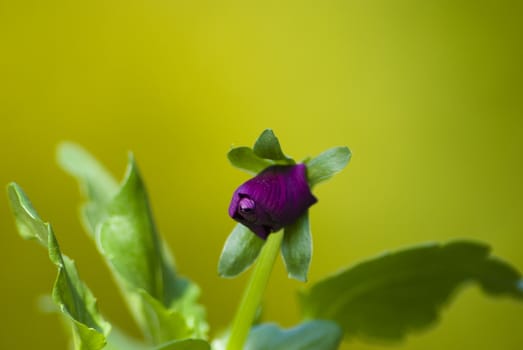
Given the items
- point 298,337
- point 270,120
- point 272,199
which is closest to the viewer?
point 272,199

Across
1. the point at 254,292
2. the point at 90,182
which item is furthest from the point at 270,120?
the point at 254,292

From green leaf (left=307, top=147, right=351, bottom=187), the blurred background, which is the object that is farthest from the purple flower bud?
the blurred background

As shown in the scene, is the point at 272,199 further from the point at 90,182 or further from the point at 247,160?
the point at 90,182

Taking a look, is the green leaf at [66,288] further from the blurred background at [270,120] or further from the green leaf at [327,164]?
the blurred background at [270,120]

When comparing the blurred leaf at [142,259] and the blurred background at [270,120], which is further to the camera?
the blurred background at [270,120]

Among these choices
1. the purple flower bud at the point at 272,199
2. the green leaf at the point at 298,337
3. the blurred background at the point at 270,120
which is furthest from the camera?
the blurred background at the point at 270,120

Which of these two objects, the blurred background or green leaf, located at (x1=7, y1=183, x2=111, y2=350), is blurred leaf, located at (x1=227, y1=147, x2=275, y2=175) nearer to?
green leaf, located at (x1=7, y1=183, x2=111, y2=350)

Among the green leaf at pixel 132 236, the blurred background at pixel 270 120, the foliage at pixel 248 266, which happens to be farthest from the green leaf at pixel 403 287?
the blurred background at pixel 270 120
